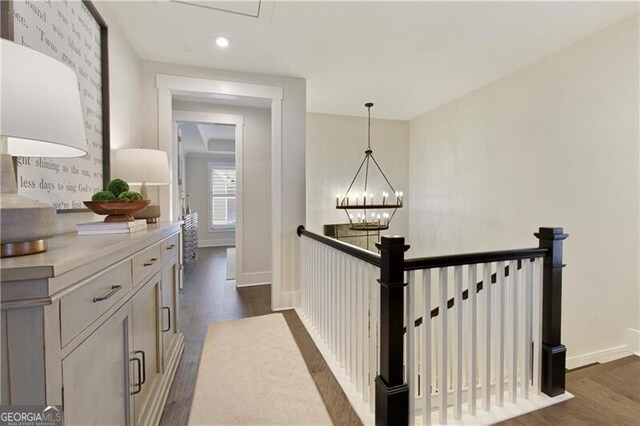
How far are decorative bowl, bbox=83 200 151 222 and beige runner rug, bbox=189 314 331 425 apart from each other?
1.17 m

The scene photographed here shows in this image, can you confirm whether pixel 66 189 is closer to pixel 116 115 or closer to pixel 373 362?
pixel 116 115

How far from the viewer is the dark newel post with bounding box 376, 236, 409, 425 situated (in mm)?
1353

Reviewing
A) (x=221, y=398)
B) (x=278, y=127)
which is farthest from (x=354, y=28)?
(x=221, y=398)

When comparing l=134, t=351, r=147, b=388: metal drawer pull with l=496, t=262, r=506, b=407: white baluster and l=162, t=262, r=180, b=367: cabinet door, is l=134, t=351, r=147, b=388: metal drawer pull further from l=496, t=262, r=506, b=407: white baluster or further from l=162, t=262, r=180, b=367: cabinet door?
l=496, t=262, r=506, b=407: white baluster

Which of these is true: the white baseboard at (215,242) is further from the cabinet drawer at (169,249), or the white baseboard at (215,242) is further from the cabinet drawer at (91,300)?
the cabinet drawer at (91,300)

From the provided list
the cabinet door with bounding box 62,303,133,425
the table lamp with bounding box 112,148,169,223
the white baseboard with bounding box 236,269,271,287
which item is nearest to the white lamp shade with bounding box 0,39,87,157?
the cabinet door with bounding box 62,303,133,425

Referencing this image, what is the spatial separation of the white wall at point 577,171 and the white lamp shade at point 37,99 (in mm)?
3379

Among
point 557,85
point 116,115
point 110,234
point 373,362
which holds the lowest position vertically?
point 373,362

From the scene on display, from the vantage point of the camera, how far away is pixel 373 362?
165cm

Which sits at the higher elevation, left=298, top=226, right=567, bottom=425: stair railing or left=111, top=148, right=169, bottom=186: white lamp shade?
left=111, top=148, right=169, bottom=186: white lamp shade

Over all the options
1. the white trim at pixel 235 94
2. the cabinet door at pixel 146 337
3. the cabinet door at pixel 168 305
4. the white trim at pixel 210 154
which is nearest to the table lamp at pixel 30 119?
the cabinet door at pixel 146 337

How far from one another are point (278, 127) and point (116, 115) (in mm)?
1434

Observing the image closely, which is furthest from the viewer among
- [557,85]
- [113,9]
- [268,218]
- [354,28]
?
[268,218]

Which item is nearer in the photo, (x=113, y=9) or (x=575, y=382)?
(x=575, y=382)
